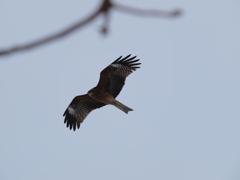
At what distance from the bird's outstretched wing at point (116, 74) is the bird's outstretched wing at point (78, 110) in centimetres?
93

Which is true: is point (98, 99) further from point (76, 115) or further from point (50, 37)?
point (50, 37)

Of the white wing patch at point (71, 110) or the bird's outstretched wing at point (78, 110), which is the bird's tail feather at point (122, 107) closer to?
the bird's outstretched wing at point (78, 110)

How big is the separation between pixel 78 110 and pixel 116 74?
1953mm

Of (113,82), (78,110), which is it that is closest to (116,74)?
(113,82)

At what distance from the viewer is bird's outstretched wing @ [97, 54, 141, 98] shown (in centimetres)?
921

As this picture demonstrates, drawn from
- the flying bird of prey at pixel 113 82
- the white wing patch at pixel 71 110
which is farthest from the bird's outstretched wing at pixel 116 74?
the white wing patch at pixel 71 110

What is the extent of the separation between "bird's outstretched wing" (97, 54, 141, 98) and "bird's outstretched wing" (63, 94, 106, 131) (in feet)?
3.06

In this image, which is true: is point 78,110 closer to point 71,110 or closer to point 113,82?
point 71,110

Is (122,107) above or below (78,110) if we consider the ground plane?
below

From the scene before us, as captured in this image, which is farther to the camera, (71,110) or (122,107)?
(71,110)

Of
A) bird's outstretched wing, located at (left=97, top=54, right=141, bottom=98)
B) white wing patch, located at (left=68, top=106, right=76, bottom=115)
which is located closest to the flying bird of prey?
bird's outstretched wing, located at (left=97, top=54, right=141, bottom=98)

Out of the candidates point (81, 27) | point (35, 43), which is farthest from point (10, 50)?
point (81, 27)

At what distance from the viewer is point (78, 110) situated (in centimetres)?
1049

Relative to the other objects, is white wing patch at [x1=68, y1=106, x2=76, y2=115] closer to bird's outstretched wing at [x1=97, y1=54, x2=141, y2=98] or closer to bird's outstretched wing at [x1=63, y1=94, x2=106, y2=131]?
bird's outstretched wing at [x1=63, y1=94, x2=106, y2=131]
